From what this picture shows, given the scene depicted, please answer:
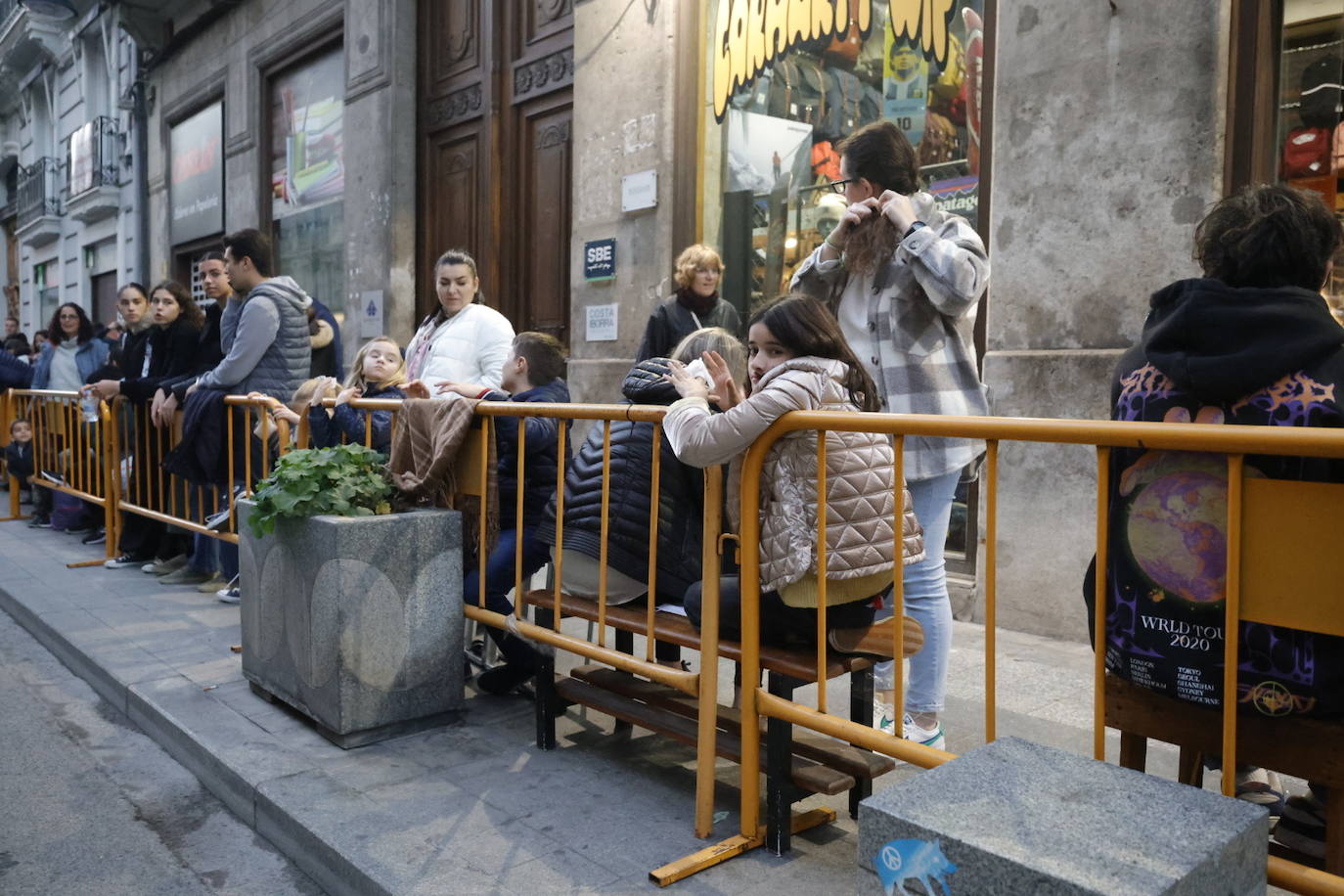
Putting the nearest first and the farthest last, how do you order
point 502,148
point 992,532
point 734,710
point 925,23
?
point 992,532
point 734,710
point 925,23
point 502,148

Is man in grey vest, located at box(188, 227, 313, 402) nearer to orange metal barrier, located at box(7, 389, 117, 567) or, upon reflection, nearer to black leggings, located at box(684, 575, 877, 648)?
orange metal barrier, located at box(7, 389, 117, 567)

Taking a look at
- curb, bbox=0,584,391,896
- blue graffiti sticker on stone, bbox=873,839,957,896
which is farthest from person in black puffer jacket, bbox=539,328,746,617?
blue graffiti sticker on stone, bbox=873,839,957,896

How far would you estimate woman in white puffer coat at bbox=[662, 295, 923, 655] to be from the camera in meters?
3.00

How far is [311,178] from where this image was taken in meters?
12.8

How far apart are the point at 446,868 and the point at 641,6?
6.76 meters

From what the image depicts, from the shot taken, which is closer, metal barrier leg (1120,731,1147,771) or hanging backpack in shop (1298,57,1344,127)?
metal barrier leg (1120,731,1147,771)

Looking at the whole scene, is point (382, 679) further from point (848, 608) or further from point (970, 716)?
point (970, 716)

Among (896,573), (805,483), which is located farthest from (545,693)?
(896,573)

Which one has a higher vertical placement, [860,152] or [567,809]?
[860,152]

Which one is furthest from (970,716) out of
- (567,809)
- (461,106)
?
(461,106)

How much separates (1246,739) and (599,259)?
22.3 feet

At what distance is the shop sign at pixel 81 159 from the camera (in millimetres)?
19938

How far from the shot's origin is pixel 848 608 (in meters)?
3.12

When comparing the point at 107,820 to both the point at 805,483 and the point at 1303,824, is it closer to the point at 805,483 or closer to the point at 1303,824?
the point at 805,483
